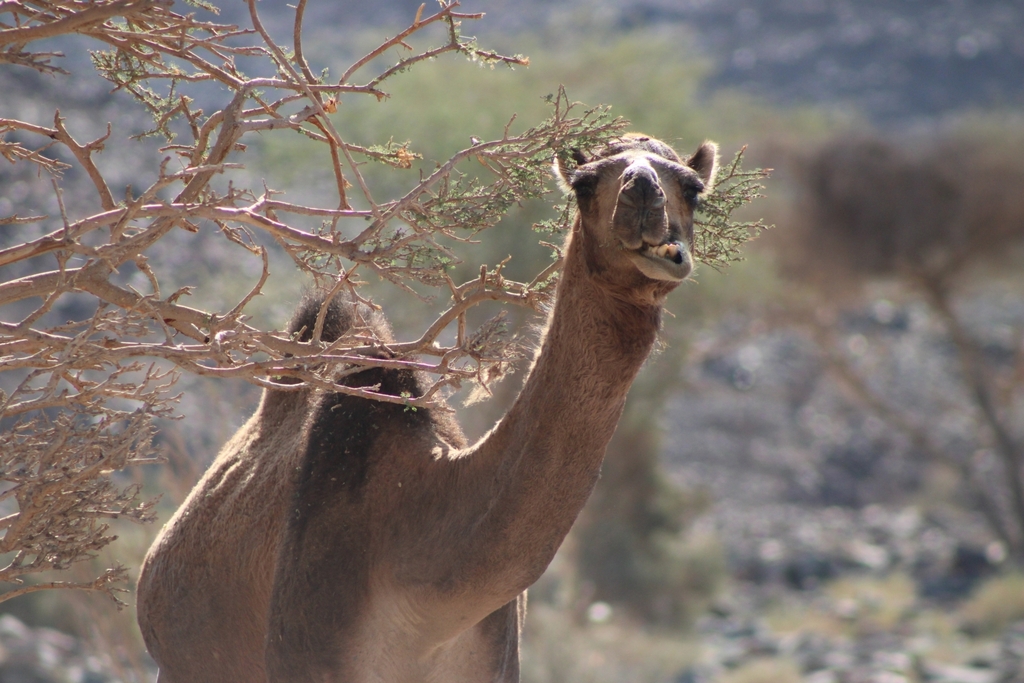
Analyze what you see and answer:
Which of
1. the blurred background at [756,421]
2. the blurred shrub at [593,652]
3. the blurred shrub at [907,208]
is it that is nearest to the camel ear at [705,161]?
the blurred background at [756,421]

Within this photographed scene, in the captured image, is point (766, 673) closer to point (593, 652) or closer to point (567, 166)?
point (593, 652)

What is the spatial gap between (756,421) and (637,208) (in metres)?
28.9

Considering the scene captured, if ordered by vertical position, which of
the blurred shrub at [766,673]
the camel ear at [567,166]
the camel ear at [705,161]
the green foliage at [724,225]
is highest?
the blurred shrub at [766,673]

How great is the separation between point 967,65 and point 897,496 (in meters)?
25.3

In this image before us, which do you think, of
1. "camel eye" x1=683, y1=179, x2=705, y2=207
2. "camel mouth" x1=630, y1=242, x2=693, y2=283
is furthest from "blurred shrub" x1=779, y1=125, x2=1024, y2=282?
"camel mouth" x1=630, y1=242, x2=693, y2=283

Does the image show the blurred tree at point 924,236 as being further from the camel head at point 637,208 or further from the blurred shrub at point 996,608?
the camel head at point 637,208

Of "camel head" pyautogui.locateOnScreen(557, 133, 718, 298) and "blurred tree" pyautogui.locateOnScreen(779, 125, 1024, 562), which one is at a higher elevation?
"blurred tree" pyautogui.locateOnScreen(779, 125, 1024, 562)

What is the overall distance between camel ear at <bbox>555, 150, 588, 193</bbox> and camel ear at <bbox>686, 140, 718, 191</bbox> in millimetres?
462

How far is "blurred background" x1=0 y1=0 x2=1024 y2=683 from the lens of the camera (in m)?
15.5

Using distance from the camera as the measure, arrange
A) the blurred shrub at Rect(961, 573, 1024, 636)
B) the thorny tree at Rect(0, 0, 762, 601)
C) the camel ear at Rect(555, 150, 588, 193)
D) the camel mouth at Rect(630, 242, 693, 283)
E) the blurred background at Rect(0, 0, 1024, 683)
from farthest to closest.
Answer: the blurred shrub at Rect(961, 573, 1024, 636) < the blurred background at Rect(0, 0, 1024, 683) < the camel ear at Rect(555, 150, 588, 193) < the thorny tree at Rect(0, 0, 762, 601) < the camel mouth at Rect(630, 242, 693, 283)

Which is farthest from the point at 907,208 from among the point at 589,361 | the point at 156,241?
the point at 156,241

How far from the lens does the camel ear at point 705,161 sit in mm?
3826

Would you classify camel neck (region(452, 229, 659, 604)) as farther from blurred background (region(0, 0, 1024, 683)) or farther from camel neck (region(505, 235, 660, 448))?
blurred background (region(0, 0, 1024, 683))

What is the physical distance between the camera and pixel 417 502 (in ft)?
12.8
